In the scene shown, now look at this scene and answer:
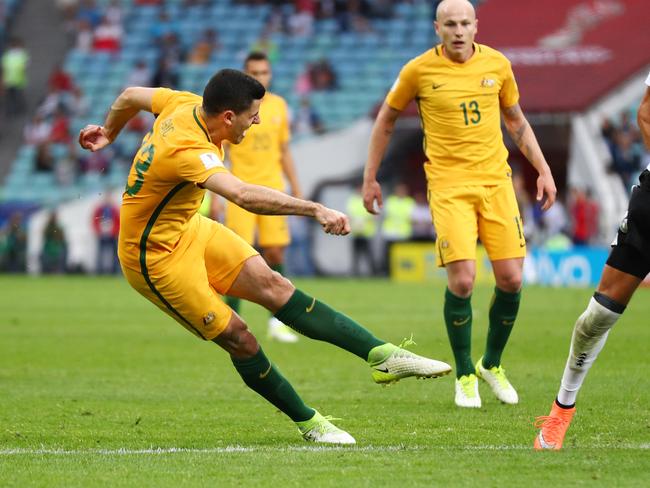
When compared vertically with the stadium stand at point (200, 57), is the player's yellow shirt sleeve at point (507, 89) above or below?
above

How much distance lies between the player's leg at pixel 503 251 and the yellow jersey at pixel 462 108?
0.15 m

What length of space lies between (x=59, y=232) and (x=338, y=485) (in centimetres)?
2337

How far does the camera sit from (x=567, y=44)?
28.4 meters

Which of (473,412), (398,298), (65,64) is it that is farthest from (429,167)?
(65,64)

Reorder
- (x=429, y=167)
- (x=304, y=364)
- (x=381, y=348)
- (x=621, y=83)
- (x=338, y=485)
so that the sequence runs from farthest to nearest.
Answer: (x=621, y=83), (x=304, y=364), (x=429, y=167), (x=381, y=348), (x=338, y=485)

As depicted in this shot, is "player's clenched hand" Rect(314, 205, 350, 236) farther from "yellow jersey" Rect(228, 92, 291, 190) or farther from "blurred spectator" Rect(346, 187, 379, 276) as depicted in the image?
"blurred spectator" Rect(346, 187, 379, 276)

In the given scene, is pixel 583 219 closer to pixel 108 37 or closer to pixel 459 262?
pixel 108 37

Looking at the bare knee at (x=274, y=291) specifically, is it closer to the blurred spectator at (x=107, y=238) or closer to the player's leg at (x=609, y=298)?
the player's leg at (x=609, y=298)

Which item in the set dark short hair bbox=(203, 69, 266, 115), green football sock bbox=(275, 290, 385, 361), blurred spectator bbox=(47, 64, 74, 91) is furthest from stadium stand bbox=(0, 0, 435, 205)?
dark short hair bbox=(203, 69, 266, 115)

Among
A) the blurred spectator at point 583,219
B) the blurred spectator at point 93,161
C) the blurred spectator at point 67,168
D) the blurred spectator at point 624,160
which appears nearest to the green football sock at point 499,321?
the blurred spectator at point 583,219

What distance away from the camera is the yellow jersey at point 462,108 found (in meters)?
8.55

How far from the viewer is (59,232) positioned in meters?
28.1

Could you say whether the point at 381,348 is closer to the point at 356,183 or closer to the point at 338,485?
the point at 338,485

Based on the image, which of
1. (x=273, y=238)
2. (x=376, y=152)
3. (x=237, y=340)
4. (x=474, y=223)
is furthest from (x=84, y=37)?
(x=237, y=340)
